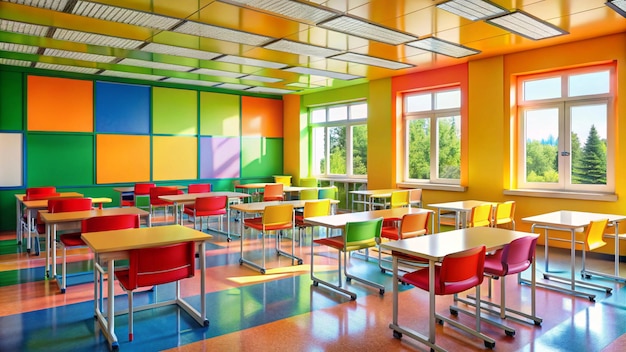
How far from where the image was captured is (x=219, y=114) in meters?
10.4

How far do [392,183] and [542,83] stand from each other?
3.29 m

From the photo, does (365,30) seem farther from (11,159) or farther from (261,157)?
(11,159)

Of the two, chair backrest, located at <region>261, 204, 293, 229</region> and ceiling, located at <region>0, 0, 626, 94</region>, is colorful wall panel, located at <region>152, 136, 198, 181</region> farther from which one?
chair backrest, located at <region>261, 204, 293, 229</region>

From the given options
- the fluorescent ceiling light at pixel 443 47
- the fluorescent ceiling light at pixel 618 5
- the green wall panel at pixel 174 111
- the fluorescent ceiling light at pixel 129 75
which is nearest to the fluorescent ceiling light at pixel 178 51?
the fluorescent ceiling light at pixel 129 75

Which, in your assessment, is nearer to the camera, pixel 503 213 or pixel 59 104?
pixel 503 213

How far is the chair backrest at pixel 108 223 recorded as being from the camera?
3.86 m

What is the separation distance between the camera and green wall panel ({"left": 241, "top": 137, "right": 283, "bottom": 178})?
10945mm

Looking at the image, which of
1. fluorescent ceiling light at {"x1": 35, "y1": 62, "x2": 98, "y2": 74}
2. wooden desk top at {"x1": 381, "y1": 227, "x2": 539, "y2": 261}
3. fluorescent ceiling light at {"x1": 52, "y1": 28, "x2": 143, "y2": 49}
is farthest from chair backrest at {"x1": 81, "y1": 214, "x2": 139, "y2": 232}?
fluorescent ceiling light at {"x1": 35, "y1": 62, "x2": 98, "y2": 74}

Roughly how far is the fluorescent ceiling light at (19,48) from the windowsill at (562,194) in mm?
7610

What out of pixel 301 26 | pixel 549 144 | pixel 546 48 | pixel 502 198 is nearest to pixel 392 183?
pixel 502 198

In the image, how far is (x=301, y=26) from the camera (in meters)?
5.38

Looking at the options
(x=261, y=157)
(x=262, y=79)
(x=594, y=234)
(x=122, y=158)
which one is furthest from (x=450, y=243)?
(x=261, y=157)

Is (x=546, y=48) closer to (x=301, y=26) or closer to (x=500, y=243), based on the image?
(x=301, y=26)

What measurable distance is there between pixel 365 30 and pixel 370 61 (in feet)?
6.09
